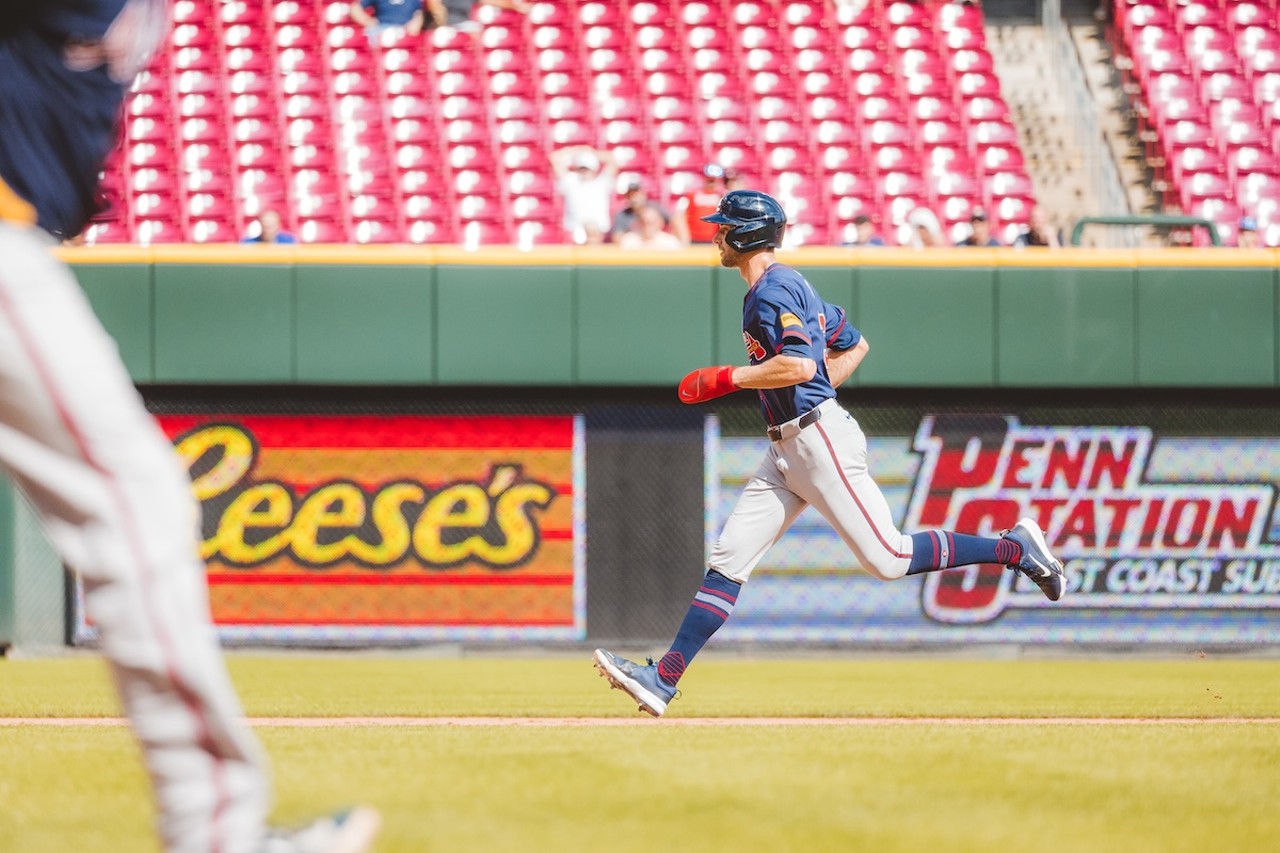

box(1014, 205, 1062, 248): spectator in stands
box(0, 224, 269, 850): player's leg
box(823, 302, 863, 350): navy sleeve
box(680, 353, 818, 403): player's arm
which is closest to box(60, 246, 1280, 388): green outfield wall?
box(1014, 205, 1062, 248): spectator in stands

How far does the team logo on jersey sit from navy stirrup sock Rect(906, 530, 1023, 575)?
4930mm

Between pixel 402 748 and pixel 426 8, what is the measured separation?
399 inches

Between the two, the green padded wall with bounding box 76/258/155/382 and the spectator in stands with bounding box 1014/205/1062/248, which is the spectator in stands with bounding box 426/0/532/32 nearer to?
Result: the green padded wall with bounding box 76/258/155/382

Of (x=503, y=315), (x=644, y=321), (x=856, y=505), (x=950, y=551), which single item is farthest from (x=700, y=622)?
(x=503, y=315)

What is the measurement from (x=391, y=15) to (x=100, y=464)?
12.6 metres

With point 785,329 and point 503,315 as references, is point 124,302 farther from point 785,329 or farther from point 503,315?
point 785,329

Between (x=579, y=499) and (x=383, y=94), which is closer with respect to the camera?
(x=579, y=499)

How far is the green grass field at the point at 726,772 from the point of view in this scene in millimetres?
3668

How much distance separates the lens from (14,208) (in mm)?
2533

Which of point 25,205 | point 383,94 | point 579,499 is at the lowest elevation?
point 579,499

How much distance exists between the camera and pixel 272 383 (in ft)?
36.3

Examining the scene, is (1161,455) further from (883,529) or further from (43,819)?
(43,819)

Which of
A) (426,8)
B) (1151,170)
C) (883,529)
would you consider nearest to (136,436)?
(883,529)

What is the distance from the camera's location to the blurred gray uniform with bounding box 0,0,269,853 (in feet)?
8.00
